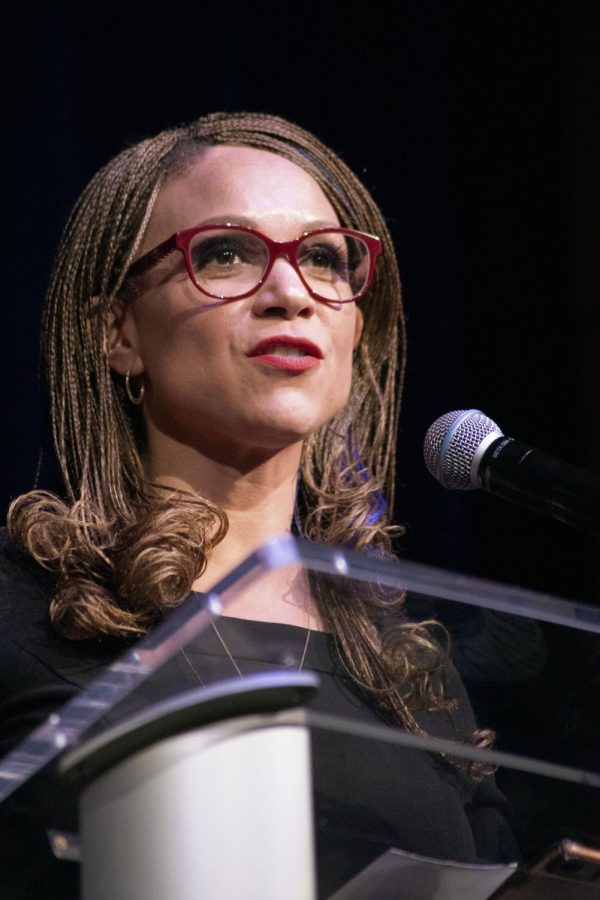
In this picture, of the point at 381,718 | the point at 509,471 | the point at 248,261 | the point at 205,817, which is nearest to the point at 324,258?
the point at 248,261

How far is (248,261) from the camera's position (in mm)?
1552

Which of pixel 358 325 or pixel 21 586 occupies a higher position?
pixel 358 325

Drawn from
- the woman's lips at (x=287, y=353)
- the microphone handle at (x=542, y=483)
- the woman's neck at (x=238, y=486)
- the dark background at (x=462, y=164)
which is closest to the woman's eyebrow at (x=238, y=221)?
the woman's lips at (x=287, y=353)

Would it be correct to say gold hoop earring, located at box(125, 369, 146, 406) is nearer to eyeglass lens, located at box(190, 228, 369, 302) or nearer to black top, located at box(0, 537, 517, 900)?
eyeglass lens, located at box(190, 228, 369, 302)

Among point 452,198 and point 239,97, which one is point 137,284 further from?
point 452,198

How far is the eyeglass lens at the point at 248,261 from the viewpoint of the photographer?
154 cm

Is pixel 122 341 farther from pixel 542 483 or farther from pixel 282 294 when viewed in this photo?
pixel 542 483

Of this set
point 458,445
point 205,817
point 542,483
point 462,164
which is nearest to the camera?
point 205,817

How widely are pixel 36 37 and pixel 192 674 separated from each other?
174 centimetres

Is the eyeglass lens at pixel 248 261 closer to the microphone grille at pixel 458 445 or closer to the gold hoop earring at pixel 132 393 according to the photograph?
the gold hoop earring at pixel 132 393

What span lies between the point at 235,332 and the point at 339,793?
2.83ft

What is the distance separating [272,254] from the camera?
60.4 inches

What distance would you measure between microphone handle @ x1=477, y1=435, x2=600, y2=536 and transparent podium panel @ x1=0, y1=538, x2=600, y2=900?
0.57 feet

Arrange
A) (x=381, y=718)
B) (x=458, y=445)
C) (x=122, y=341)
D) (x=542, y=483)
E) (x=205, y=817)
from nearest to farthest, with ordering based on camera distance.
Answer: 1. (x=205, y=817)
2. (x=381, y=718)
3. (x=542, y=483)
4. (x=458, y=445)
5. (x=122, y=341)
